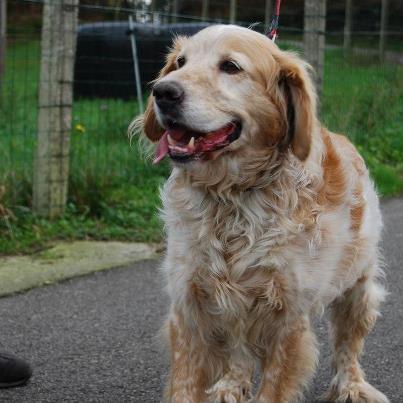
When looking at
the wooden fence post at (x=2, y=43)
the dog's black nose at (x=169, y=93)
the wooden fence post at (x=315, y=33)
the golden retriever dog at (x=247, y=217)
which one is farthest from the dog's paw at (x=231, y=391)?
the wooden fence post at (x=315, y=33)

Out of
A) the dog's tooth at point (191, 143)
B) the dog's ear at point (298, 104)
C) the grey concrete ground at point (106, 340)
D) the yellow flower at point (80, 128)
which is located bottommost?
the grey concrete ground at point (106, 340)

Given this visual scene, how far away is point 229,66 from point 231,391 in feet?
5.06

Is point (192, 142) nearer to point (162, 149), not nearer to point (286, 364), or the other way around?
point (162, 149)

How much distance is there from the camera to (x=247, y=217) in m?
3.66

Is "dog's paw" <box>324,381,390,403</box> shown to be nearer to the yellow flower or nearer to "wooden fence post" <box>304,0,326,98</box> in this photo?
the yellow flower

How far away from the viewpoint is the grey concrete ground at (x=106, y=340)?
4289 mm

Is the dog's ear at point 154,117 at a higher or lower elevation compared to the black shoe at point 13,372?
higher

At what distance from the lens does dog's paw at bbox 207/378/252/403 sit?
13.6 feet

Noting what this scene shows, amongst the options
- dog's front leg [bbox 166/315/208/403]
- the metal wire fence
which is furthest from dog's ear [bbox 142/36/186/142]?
the metal wire fence

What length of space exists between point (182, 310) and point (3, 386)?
111cm

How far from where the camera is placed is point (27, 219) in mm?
7020

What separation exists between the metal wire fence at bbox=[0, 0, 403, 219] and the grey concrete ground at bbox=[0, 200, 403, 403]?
1437mm

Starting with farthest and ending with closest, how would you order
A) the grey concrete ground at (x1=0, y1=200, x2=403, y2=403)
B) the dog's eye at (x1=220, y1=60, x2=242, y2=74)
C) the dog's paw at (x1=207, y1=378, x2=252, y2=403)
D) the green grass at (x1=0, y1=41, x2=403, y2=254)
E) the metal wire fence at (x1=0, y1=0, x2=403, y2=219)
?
1. the metal wire fence at (x1=0, y1=0, x2=403, y2=219)
2. the green grass at (x1=0, y1=41, x2=403, y2=254)
3. the grey concrete ground at (x1=0, y1=200, x2=403, y2=403)
4. the dog's paw at (x1=207, y1=378, x2=252, y2=403)
5. the dog's eye at (x1=220, y1=60, x2=242, y2=74)

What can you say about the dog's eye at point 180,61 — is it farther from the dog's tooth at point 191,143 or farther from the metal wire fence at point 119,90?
the metal wire fence at point 119,90
